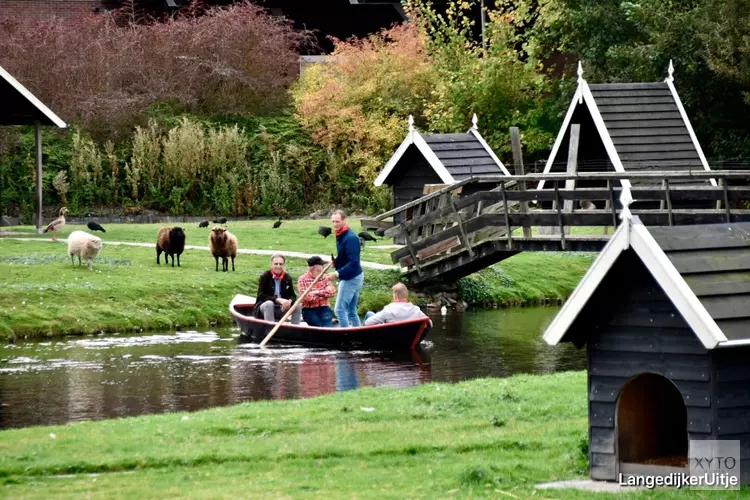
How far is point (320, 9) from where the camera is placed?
62.1 meters

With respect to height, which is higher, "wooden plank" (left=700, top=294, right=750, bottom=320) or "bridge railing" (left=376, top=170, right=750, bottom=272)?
"bridge railing" (left=376, top=170, right=750, bottom=272)

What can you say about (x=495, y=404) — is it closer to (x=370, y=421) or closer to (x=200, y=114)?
(x=370, y=421)

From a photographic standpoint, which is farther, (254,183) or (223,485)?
(254,183)

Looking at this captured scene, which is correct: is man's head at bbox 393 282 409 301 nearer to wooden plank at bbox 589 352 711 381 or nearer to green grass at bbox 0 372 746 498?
green grass at bbox 0 372 746 498

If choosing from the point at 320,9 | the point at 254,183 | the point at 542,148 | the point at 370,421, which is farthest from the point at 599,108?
the point at 320,9

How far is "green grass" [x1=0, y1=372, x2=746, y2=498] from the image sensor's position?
1190 cm

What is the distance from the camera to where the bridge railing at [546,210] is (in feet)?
84.8

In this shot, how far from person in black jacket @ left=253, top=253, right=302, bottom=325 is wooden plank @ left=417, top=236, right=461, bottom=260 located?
16.5 ft

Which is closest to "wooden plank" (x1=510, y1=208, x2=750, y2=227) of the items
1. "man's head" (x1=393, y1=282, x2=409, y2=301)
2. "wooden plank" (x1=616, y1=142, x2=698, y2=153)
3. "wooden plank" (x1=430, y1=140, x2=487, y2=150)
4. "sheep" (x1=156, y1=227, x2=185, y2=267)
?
"man's head" (x1=393, y1=282, x2=409, y2=301)

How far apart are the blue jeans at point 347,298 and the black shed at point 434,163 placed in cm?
794

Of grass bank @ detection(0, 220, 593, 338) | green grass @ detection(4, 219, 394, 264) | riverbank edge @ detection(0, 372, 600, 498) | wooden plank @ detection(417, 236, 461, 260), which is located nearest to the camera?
riverbank edge @ detection(0, 372, 600, 498)

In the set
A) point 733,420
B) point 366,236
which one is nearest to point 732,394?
point 733,420

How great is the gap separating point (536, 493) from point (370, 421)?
424 centimetres

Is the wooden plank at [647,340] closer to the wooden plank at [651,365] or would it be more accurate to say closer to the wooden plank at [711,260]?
the wooden plank at [651,365]
